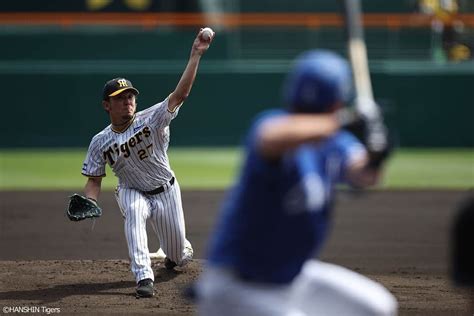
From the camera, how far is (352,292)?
14.7 feet

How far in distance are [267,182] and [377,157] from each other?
0.53 m

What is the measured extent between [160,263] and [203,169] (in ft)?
29.4

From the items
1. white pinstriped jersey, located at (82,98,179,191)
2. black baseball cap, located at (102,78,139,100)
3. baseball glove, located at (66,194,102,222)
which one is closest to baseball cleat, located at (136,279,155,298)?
baseball glove, located at (66,194,102,222)

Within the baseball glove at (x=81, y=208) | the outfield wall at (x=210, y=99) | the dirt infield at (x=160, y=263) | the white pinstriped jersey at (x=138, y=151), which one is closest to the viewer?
the dirt infield at (x=160, y=263)

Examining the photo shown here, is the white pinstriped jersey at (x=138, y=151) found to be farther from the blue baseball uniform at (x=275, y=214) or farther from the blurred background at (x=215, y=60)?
the blurred background at (x=215, y=60)

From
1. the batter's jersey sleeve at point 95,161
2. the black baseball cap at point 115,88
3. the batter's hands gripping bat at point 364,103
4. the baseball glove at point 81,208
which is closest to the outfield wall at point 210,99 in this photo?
the batter's jersey sleeve at point 95,161

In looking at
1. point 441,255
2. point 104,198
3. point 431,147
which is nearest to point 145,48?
point 431,147

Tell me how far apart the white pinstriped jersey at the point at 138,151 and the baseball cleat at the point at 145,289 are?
0.88 metres

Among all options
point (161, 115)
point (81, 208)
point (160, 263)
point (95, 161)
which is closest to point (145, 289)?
point (81, 208)

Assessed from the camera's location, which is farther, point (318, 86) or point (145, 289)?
point (145, 289)

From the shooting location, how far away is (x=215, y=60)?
75.3 feet

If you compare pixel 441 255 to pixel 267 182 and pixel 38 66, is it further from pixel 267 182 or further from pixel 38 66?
pixel 38 66

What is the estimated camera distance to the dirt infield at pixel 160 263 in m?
8.03

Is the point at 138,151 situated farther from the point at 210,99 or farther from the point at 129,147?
the point at 210,99
